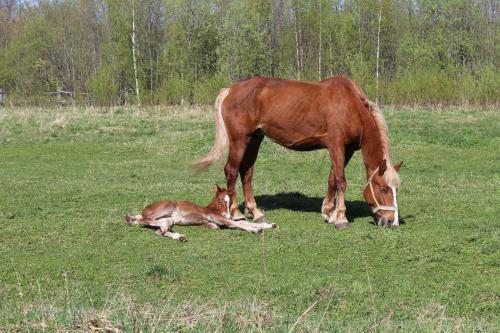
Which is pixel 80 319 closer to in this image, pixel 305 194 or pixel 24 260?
pixel 24 260

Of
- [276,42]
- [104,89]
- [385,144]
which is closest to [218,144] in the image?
[385,144]

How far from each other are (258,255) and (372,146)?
9.01 ft

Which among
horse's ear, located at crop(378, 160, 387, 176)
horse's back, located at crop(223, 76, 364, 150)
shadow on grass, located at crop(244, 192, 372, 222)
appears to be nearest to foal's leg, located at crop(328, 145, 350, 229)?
horse's back, located at crop(223, 76, 364, 150)

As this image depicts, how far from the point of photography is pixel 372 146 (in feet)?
31.8

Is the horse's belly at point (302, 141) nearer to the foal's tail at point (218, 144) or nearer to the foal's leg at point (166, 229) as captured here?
the foal's tail at point (218, 144)

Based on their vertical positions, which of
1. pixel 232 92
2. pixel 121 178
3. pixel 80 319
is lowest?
pixel 121 178

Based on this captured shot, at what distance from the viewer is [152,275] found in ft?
23.0

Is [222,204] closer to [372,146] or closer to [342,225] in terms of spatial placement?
[342,225]

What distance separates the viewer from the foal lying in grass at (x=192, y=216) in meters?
9.18

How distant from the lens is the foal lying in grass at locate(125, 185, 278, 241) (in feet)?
30.1

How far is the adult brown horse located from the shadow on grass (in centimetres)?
71

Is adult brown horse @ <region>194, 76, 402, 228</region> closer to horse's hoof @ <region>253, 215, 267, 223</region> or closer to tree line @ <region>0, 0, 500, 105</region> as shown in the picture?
horse's hoof @ <region>253, 215, 267, 223</region>

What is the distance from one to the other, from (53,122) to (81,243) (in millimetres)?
15622

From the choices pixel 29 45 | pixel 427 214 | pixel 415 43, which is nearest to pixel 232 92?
pixel 427 214
